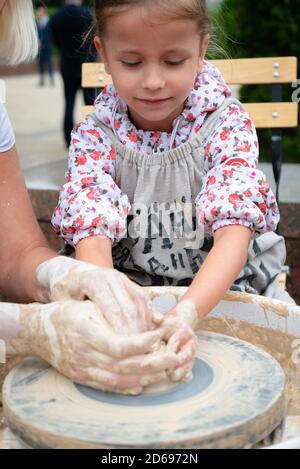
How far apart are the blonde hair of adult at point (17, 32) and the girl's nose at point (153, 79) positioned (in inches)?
20.3

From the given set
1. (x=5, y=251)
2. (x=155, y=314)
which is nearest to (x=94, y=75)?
(x=5, y=251)

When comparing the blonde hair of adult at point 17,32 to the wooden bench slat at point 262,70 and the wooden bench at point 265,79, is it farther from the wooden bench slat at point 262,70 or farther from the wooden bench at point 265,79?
the wooden bench slat at point 262,70

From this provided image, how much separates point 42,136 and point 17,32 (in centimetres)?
510

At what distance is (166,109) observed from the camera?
146 centimetres

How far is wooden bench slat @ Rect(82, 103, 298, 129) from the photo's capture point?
90.9 inches

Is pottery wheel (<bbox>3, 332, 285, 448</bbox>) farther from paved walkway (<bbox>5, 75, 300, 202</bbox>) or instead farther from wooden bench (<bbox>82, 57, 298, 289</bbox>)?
paved walkway (<bbox>5, 75, 300, 202</bbox>)

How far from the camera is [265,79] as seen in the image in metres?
2.29

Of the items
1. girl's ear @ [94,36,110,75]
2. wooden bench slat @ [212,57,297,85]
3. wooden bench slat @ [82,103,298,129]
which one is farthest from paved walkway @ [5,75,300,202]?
girl's ear @ [94,36,110,75]

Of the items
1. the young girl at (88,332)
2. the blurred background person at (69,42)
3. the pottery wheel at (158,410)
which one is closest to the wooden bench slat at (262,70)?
the young girl at (88,332)

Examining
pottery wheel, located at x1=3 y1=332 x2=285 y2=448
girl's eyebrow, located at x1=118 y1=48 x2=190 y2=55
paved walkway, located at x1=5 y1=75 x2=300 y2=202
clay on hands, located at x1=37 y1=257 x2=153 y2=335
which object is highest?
girl's eyebrow, located at x1=118 y1=48 x2=190 y2=55

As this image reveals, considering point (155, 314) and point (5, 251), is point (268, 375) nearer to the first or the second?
point (155, 314)

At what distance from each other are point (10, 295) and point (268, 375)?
717mm

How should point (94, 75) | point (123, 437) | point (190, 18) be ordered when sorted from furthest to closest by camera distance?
point (94, 75) → point (190, 18) → point (123, 437)

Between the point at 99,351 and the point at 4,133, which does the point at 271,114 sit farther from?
the point at 99,351
